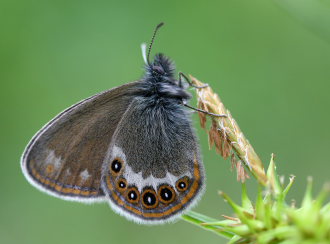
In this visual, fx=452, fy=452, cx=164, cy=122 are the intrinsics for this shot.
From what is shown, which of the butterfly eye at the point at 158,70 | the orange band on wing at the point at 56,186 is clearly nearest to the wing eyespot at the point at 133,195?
the orange band on wing at the point at 56,186

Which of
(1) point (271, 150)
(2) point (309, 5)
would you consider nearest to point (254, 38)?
(1) point (271, 150)

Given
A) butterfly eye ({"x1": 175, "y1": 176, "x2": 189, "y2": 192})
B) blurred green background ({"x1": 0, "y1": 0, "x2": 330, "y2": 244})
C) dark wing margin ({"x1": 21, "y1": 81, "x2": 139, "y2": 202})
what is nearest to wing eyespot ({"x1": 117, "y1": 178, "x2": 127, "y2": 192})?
dark wing margin ({"x1": 21, "y1": 81, "x2": 139, "y2": 202})

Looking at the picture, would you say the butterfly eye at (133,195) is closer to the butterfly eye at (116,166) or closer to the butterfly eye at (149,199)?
the butterfly eye at (149,199)

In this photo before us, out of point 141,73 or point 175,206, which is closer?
point 175,206

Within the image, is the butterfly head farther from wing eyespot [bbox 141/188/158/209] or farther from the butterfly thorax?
wing eyespot [bbox 141/188/158/209]

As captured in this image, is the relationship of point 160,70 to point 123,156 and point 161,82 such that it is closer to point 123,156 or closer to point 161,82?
point 161,82

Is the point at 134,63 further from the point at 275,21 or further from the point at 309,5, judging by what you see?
the point at 309,5

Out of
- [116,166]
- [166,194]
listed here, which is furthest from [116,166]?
[166,194]
